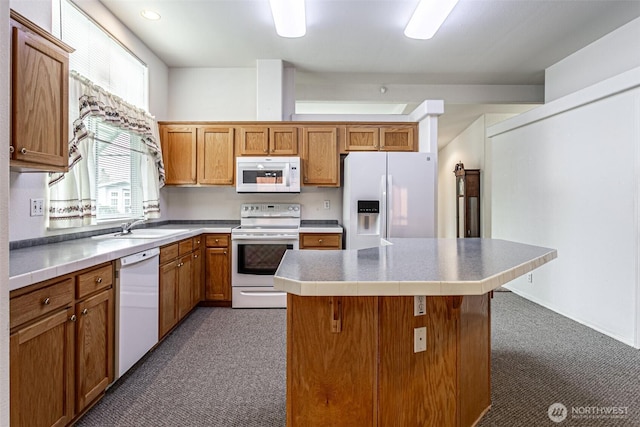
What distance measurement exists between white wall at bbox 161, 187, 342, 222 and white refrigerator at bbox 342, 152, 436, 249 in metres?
0.87

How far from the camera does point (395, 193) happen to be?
3.71m

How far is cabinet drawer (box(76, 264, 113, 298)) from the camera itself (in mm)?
1853


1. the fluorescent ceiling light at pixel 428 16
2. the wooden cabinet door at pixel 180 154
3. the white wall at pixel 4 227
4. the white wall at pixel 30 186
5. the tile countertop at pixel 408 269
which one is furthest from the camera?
the wooden cabinet door at pixel 180 154

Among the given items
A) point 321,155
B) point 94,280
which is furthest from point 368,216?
point 94,280

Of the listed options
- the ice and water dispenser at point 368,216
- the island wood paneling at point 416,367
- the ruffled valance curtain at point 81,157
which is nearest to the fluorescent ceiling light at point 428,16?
the ice and water dispenser at point 368,216

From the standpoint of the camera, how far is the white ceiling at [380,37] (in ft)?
10.1

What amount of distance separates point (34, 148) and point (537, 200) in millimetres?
4854

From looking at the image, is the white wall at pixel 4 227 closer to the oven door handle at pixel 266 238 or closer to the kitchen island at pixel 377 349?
the kitchen island at pixel 377 349

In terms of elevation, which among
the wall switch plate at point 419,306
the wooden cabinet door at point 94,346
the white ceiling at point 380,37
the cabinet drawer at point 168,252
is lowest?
the wooden cabinet door at point 94,346

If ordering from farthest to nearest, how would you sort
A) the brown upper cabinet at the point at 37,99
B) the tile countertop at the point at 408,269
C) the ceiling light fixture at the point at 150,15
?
1. the ceiling light fixture at the point at 150,15
2. the brown upper cabinet at the point at 37,99
3. the tile countertop at the point at 408,269

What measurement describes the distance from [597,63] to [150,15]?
462cm

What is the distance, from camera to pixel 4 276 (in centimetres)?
69

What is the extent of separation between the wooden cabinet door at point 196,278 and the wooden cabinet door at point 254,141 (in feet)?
4.38

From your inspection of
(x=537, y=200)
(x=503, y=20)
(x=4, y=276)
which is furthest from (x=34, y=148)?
(x=537, y=200)
